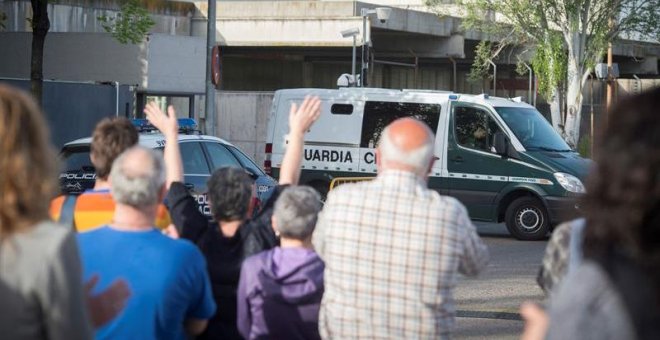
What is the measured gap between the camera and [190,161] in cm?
1391

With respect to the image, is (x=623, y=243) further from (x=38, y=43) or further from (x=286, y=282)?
(x=38, y=43)

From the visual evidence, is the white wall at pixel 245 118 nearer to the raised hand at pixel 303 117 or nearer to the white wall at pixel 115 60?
the white wall at pixel 115 60

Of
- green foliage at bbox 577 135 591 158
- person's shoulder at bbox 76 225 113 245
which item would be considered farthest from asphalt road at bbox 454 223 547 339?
green foliage at bbox 577 135 591 158

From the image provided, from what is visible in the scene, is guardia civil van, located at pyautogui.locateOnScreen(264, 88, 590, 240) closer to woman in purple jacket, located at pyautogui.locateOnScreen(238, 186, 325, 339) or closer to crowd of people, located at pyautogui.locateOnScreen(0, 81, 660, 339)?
crowd of people, located at pyautogui.locateOnScreen(0, 81, 660, 339)

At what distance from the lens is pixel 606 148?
9.25 feet

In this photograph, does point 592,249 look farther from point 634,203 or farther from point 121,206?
point 121,206

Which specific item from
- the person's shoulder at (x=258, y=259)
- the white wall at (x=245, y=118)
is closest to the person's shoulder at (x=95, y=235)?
the person's shoulder at (x=258, y=259)

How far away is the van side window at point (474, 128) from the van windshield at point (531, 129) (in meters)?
0.26

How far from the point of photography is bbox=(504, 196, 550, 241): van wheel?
58.9 feet

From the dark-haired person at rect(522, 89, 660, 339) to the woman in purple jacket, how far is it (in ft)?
7.63

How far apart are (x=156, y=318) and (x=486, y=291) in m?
7.95

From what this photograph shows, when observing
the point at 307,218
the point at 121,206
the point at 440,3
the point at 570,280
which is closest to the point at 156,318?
the point at 121,206

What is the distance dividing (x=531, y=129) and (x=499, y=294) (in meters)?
6.99

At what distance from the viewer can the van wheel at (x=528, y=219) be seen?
1794 cm
